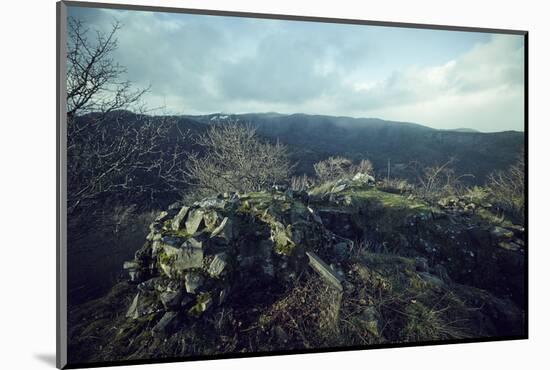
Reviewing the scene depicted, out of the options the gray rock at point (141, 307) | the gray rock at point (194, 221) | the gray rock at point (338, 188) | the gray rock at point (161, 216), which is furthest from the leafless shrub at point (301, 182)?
the gray rock at point (141, 307)

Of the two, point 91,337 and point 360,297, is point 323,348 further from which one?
point 91,337

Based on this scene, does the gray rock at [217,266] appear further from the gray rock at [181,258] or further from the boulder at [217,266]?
the gray rock at [181,258]

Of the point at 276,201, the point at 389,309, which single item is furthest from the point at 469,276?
the point at 276,201

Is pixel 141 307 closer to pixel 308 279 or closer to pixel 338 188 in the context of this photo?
pixel 308 279

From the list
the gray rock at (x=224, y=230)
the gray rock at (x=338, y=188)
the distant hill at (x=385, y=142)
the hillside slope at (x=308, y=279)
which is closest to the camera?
the hillside slope at (x=308, y=279)

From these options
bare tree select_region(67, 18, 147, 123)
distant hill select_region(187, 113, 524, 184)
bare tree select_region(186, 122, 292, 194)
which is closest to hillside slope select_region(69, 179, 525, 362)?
bare tree select_region(186, 122, 292, 194)

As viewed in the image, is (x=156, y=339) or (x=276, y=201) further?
(x=276, y=201)
